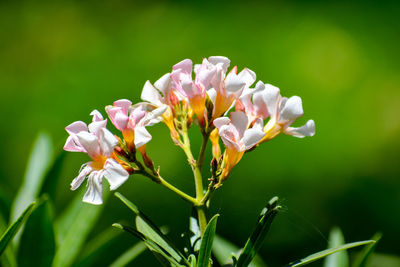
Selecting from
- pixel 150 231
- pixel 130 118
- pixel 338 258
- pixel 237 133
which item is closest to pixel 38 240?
pixel 150 231

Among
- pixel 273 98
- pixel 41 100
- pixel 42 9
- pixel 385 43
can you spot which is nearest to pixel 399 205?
pixel 385 43

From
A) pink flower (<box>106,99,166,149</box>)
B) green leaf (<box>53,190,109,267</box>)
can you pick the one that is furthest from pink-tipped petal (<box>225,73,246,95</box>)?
green leaf (<box>53,190,109,267</box>)

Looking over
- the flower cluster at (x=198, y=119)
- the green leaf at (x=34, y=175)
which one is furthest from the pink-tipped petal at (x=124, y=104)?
the green leaf at (x=34, y=175)

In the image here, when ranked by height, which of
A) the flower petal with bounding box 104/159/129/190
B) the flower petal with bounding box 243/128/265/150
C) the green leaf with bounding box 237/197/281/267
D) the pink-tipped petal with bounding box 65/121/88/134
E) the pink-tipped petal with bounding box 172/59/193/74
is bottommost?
the green leaf with bounding box 237/197/281/267

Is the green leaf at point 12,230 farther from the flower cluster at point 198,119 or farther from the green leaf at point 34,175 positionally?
the green leaf at point 34,175

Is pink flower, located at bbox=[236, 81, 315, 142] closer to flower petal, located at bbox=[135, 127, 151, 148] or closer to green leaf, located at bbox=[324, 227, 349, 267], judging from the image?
flower petal, located at bbox=[135, 127, 151, 148]

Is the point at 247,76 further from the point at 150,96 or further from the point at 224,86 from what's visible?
the point at 150,96
